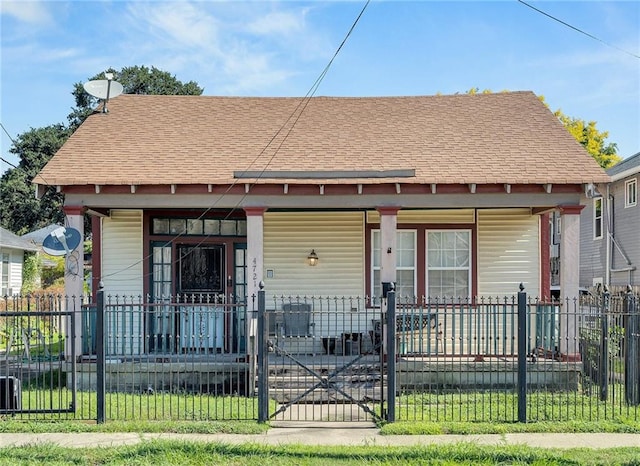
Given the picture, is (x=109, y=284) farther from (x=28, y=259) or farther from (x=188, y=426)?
(x=28, y=259)

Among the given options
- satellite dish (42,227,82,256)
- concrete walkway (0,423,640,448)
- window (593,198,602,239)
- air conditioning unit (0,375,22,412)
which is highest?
window (593,198,602,239)

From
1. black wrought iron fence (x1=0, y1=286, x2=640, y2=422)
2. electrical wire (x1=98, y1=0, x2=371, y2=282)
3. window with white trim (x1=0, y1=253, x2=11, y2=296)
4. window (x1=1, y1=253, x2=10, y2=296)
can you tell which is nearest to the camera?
black wrought iron fence (x1=0, y1=286, x2=640, y2=422)

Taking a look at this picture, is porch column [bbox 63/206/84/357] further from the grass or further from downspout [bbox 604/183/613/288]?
downspout [bbox 604/183/613/288]

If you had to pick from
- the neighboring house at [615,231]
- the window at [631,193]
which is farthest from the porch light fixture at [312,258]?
the window at [631,193]

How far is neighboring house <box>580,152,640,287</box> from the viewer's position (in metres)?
22.3

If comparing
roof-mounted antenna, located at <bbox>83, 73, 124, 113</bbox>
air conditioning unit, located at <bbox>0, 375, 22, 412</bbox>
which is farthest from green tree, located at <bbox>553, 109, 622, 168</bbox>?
air conditioning unit, located at <bbox>0, 375, 22, 412</bbox>

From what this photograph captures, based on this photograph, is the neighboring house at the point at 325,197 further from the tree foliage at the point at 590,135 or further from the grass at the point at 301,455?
the tree foliage at the point at 590,135

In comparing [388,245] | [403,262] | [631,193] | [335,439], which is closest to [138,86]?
[631,193]

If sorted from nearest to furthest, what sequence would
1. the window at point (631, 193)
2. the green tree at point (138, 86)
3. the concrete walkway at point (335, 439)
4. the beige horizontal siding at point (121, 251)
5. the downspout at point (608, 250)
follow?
the concrete walkway at point (335, 439), the beige horizontal siding at point (121, 251), the window at point (631, 193), the downspout at point (608, 250), the green tree at point (138, 86)

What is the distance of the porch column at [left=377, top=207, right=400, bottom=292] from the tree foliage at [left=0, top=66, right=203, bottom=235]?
97.3 ft

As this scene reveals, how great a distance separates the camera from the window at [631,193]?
2220cm

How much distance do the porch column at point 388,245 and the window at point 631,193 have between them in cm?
1399

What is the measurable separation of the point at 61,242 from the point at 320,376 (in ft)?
17.0

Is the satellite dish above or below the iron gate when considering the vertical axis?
above
